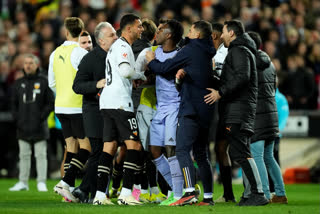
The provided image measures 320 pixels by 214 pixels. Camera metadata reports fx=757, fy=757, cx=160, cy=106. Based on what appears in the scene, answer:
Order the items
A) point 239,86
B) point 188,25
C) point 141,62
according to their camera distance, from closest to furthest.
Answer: point 239,86
point 141,62
point 188,25

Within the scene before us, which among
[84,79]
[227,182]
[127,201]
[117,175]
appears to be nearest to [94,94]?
[84,79]

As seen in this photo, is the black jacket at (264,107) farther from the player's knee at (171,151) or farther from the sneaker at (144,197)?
the sneaker at (144,197)

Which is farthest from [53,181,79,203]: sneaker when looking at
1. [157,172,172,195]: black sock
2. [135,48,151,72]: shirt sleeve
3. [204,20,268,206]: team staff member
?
[204,20,268,206]: team staff member

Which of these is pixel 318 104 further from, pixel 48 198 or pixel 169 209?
pixel 169 209

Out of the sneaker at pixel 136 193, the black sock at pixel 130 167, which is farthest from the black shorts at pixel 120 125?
the sneaker at pixel 136 193

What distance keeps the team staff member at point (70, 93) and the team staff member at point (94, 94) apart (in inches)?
9.8

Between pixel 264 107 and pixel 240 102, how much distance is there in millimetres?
967

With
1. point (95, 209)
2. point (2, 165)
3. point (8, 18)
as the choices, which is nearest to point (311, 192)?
point (95, 209)

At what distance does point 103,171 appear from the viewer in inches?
380

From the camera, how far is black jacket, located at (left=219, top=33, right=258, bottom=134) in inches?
375

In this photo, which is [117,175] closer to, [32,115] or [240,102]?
[240,102]

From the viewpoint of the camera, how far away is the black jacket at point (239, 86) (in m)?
9.53

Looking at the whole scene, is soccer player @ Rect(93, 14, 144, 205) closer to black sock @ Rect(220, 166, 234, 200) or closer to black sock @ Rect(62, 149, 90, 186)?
black sock @ Rect(62, 149, 90, 186)

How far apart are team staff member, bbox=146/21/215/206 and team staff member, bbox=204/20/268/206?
0.62 ft
